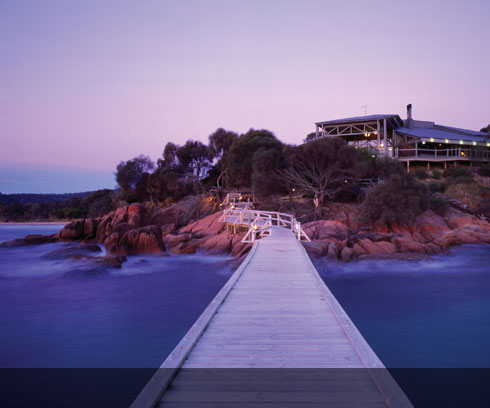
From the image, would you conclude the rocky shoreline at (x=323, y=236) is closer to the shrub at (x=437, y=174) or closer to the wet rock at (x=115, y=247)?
the wet rock at (x=115, y=247)

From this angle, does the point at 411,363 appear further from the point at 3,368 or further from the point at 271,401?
the point at 3,368

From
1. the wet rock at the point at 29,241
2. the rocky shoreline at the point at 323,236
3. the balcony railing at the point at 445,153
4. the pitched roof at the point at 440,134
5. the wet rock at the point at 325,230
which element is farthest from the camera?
the pitched roof at the point at 440,134

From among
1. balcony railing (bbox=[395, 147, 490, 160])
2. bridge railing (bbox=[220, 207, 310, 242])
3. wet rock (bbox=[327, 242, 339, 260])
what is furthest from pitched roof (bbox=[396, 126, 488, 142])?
wet rock (bbox=[327, 242, 339, 260])

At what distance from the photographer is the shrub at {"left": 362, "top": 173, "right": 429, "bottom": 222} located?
69.2 feet

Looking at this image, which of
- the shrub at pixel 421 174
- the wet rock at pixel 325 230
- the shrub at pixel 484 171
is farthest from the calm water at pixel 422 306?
the shrub at pixel 484 171

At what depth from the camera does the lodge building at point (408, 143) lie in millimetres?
33719

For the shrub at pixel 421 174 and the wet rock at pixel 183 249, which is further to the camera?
the shrub at pixel 421 174

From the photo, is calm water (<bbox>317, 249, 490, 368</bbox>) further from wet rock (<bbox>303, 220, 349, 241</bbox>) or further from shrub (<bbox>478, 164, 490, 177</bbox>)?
shrub (<bbox>478, 164, 490, 177</bbox>)

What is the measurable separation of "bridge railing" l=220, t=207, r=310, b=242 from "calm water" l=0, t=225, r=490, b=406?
210 centimetres

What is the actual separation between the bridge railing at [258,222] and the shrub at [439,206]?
9807mm

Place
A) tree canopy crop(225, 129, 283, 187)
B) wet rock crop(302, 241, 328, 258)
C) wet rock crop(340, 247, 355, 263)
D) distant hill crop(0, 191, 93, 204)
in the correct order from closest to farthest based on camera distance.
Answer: wet rock crop(302, 241, 328, 258)
wet rock crop(340, 247, 355, 263)
tree canopy crop(225, 129, 283, 187)
distant hill crop(0, 191, 93, 204)

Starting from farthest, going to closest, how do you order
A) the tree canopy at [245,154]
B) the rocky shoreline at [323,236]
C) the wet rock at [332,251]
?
the tree canopy at [245,154]
the rocky shoreline at [323,236]
the wet rock at [332,251]

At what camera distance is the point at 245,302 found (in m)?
6.58

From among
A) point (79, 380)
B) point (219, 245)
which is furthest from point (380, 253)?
point (79, 380)
